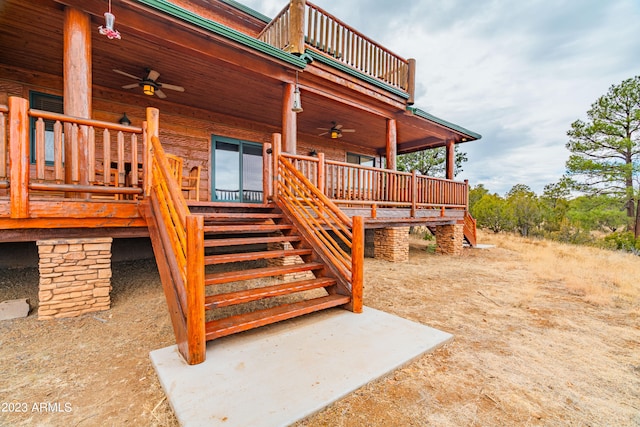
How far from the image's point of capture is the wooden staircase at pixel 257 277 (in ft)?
8.63

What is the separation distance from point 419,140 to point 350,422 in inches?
414

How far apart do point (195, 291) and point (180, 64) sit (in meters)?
4.80

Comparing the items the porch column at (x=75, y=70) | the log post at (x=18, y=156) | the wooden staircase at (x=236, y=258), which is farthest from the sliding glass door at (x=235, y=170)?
the log post at (x=18, y=156)

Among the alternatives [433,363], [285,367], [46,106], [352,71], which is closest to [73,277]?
[285,367]

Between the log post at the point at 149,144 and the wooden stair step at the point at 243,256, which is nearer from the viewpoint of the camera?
the wooden stair step at the point at 243,256

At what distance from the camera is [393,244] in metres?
7.29

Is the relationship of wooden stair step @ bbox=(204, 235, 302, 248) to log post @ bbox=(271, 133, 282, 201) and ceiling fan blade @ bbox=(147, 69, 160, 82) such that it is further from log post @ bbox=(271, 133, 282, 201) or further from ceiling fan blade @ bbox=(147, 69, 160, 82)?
ceiling fan blade @ bbox=(147, 69, 160, 82)

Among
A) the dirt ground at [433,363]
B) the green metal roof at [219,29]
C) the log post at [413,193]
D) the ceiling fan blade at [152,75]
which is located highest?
the green metal roof at [219,29]

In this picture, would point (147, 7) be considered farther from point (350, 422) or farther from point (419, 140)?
point (419, 140)

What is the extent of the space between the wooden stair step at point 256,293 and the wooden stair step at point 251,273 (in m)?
0.14

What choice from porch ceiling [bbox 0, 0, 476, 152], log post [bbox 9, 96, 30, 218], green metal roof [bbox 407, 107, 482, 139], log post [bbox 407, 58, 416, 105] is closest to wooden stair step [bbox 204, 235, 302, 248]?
log post [bbox 9, 96, 30, 218]

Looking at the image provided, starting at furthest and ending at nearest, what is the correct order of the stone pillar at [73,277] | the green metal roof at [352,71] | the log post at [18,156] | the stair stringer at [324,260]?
1. the green metal roof at [352,71]
2. the stair stringer at [324,260]
3. the stone pillar at [73,277]
4. the log post at [18,156]

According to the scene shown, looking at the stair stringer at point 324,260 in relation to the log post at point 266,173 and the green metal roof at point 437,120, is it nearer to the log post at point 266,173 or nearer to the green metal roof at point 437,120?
the log post at point 266,173

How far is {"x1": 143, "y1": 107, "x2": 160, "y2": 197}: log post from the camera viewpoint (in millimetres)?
3451
